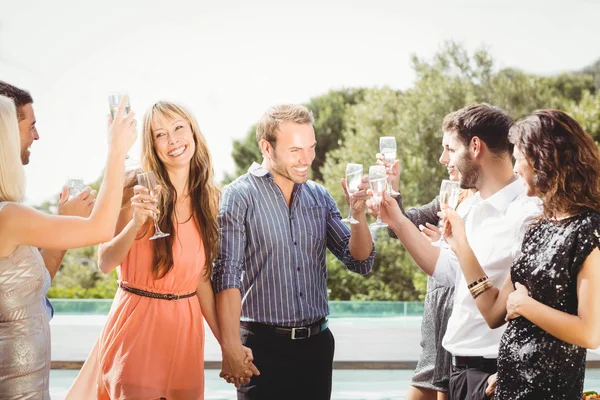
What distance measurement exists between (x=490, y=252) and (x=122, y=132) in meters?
1.47

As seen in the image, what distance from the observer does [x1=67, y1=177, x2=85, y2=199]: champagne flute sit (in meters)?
3.15

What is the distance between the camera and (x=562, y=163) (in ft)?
8.11

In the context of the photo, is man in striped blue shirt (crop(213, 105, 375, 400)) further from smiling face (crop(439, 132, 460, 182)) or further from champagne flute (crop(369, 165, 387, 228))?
smiling face (crop(439, 132, 460, 182))

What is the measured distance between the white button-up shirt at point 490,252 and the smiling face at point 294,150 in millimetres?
764

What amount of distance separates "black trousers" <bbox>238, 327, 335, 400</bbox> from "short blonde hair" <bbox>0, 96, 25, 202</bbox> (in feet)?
4.10

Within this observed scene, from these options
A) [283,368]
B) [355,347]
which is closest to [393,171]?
[283,368]

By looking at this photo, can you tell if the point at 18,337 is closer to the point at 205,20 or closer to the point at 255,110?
the point at 255,110

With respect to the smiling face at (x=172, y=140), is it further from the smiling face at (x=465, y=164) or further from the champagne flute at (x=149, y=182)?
the smiling face at (x=465, y=164)

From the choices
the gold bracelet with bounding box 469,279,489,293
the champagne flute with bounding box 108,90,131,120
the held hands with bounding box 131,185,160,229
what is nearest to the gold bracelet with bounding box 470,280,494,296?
the gold bracelet with bounding box 469,279,489,293

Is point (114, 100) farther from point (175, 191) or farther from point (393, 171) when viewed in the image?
point (393, 171)

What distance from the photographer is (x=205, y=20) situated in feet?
123

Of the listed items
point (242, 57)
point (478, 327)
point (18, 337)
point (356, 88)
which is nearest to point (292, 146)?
point (478, 327)

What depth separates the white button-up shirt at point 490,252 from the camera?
288 cm

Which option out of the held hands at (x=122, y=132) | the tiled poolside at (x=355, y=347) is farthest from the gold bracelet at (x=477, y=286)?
the tiled poolside at (x=355, y=347)
